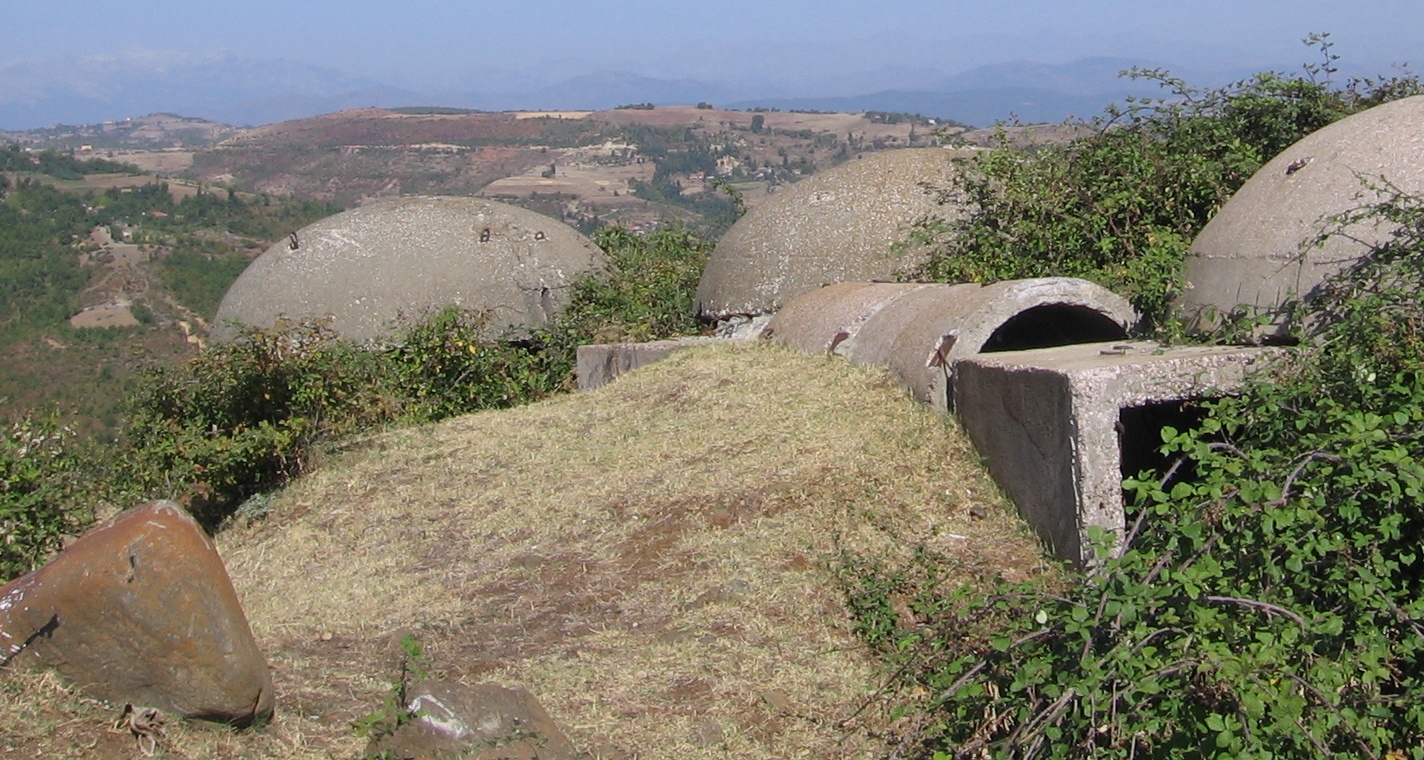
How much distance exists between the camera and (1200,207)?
7918mm

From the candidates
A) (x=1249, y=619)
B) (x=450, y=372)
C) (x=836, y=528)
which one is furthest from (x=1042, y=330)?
(x=450, y=372)

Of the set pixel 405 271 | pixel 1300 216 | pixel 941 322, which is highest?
pixel 1300 216

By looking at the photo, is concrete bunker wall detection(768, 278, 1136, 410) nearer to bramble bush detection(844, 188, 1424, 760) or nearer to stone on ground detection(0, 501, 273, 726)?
bramble bush detection(844, 188, 1424, 760)

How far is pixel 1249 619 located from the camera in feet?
12.3

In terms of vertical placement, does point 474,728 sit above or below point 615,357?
above

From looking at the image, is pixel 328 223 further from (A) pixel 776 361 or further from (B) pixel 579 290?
(A) pixel 776 361

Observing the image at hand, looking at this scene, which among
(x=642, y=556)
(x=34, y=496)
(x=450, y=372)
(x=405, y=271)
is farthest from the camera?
(x=405, y=271)

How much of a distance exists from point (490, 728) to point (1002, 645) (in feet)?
5.36

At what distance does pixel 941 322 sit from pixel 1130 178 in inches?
67.3

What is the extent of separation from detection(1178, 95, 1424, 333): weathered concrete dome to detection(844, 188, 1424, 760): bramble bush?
1.30m

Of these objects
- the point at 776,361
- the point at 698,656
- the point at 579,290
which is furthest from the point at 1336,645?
the point at 579,290

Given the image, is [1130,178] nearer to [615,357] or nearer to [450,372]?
[615,357]

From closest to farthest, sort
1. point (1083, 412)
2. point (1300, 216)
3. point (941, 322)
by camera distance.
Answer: point (1083, 412) → point (1300, 216) → point (941, 322)

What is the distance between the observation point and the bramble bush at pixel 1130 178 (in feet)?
25.8
